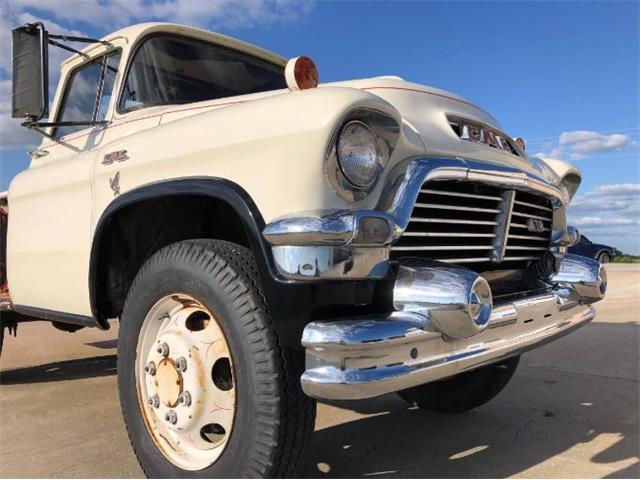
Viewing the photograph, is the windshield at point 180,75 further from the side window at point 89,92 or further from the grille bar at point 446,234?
the grille bar at point 446,234

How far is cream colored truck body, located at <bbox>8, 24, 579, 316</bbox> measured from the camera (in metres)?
2.04

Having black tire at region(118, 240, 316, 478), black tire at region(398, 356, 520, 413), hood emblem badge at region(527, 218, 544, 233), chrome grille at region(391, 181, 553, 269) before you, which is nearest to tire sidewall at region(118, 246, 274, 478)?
black tire at region(118, 240, 316, 478)

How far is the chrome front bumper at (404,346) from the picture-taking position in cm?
183

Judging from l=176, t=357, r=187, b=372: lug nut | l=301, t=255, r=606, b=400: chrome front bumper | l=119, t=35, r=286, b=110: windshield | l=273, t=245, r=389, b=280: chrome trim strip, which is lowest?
l=176, t=357, r=187, b=372: lug nut

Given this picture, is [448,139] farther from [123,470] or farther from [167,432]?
[123,470]

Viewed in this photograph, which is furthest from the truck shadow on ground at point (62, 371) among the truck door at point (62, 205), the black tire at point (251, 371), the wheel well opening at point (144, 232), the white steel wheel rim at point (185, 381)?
the black tire at point (251, 371)

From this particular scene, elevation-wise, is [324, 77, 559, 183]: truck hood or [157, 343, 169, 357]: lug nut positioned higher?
[324, 77, 559, 183]: truck hood

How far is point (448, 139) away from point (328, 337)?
3.80 ft

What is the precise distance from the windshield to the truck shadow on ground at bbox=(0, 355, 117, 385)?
2.75m

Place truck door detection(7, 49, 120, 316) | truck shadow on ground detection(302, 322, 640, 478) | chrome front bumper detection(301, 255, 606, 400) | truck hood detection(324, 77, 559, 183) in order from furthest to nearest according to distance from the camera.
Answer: truck door detection(7, 49, 120, 316) → truck shadow on ground detection(302, 322, 640, 478) → truck hood detection(324, 77, 559, 183) → chrome front bumper detection(301, 255, 606, 400)

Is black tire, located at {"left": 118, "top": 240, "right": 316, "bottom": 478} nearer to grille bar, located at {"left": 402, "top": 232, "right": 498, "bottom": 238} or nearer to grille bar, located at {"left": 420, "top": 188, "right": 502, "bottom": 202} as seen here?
grille bar, located at {"left": 402, "top": 232, "right": 498, "bottom": 238}

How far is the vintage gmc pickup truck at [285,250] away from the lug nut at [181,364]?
15mm

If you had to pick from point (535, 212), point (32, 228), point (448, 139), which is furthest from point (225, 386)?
point (32, 228)

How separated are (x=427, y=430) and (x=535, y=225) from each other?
51.4 inches
